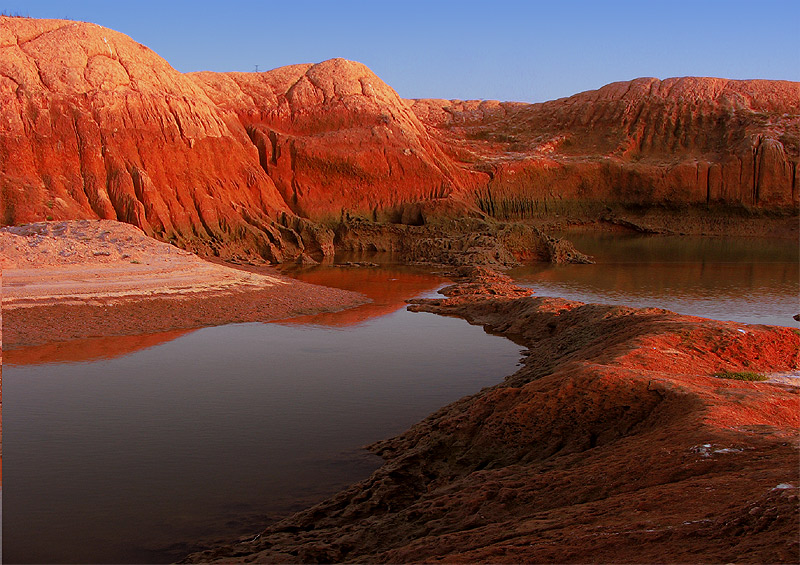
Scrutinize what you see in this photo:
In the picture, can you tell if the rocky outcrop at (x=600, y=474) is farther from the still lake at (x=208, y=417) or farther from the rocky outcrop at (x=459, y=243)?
the rocky outcrop at (x=459, y=243)

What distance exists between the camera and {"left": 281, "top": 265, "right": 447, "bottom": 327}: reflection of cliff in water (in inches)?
748

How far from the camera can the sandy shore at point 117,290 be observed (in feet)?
52.7

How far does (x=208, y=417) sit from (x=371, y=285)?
15675 mm

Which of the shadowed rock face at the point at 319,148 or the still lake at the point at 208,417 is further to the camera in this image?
the shadowed rock face at the point at 319,148

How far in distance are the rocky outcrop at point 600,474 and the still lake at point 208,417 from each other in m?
0.86

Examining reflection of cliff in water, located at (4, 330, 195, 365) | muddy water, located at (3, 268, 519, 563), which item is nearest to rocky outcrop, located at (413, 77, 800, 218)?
muddy water, located at (3, 268, 519, 563)

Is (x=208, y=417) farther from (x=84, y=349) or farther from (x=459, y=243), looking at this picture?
(x=459, y=243)

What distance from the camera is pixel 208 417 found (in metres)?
10.3

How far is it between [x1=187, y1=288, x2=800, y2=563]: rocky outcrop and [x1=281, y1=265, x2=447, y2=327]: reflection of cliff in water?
9.20 metres

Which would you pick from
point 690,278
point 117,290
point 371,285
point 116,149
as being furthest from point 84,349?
point 690,278

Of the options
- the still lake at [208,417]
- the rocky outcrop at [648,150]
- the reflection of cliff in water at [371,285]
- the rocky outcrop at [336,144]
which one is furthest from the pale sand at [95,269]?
the rocky outcrop at [648,150]

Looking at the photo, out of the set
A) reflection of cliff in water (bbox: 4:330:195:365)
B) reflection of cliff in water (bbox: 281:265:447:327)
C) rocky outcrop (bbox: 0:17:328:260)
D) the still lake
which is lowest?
reflection of cliff in water (bbox: 281:265:447:327)

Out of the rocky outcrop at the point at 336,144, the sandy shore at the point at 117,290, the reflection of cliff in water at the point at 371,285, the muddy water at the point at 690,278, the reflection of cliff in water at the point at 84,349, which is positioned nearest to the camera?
the reflection of cliff in water at the point at 84,349

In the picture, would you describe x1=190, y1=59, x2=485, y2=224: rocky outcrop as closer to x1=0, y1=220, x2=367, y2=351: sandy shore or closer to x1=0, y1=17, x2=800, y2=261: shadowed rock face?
x1=0, y1=17, x2=800, y2=261: shadowed rock face
